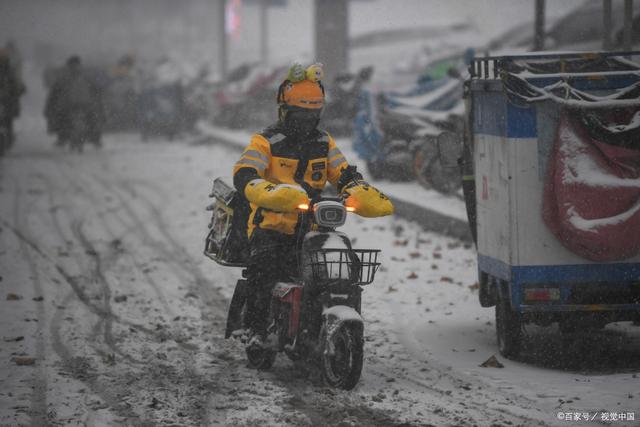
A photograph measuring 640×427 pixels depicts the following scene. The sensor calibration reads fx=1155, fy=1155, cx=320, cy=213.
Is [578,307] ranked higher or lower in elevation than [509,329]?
higher

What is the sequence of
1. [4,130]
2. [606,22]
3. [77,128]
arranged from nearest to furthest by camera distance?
[606,22]
[4,130]
[77,128]

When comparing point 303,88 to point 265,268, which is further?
point 265,268

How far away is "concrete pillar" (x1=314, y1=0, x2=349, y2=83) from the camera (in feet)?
111

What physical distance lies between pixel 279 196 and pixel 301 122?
30.4 inches

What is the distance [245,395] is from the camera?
6906 mm

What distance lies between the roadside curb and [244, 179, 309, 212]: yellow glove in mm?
6295

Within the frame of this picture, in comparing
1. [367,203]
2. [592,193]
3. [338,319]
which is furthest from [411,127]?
[338,319]

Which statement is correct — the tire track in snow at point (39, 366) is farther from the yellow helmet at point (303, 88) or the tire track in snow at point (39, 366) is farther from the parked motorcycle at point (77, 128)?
the parked motorcycle at point (77, 128)

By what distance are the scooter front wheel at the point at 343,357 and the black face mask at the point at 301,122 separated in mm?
1362

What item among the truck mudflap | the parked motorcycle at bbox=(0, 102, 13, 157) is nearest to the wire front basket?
the truck mudflap

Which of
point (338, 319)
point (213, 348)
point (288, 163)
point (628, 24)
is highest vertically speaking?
point (628, 24)

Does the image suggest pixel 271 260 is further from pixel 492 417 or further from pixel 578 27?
pixel 578 27

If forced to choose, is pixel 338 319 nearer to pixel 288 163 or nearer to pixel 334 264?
pixel 334 264

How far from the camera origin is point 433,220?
46.6 ft
